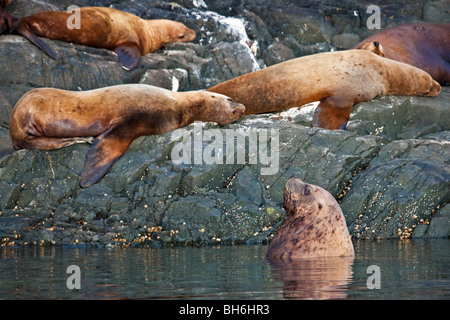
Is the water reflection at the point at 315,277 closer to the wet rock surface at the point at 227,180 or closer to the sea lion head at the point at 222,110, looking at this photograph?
the wet rock surface at the point at 227,180

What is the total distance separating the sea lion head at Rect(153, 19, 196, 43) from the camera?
15719 mm

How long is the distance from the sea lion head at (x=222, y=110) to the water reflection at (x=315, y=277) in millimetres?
4831

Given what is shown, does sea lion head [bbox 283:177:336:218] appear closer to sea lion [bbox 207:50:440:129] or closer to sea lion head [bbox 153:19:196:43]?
sea lion [bbox 207:50:440:129]

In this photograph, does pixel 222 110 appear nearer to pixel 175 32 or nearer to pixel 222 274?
pixel 175 32

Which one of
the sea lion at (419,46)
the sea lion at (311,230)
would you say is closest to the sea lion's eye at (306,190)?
the sea lion at (311,230)

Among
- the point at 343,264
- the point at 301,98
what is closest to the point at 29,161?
the point at 301,98

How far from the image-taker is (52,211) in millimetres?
9703

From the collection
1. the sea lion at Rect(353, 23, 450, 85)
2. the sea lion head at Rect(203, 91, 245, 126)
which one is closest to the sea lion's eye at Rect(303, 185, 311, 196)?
the sea lion head at Rect(203, 91, 245, 126)

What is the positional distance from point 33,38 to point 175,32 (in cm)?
391

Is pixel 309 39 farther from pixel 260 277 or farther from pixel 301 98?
pixel 260 277

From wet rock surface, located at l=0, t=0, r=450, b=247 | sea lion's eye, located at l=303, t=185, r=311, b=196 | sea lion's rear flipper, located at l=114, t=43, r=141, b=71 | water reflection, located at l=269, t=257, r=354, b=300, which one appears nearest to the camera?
water reflection, located at l=269, t=257, r=354, b=300

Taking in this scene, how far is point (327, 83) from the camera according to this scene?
12039 millimetres

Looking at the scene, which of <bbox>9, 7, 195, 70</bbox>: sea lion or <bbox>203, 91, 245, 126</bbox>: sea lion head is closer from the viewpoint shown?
<bbox>203, 91, 245, 126</bbox>: sea lion head

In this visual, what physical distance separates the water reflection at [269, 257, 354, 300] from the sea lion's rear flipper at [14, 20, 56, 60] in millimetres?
7421
